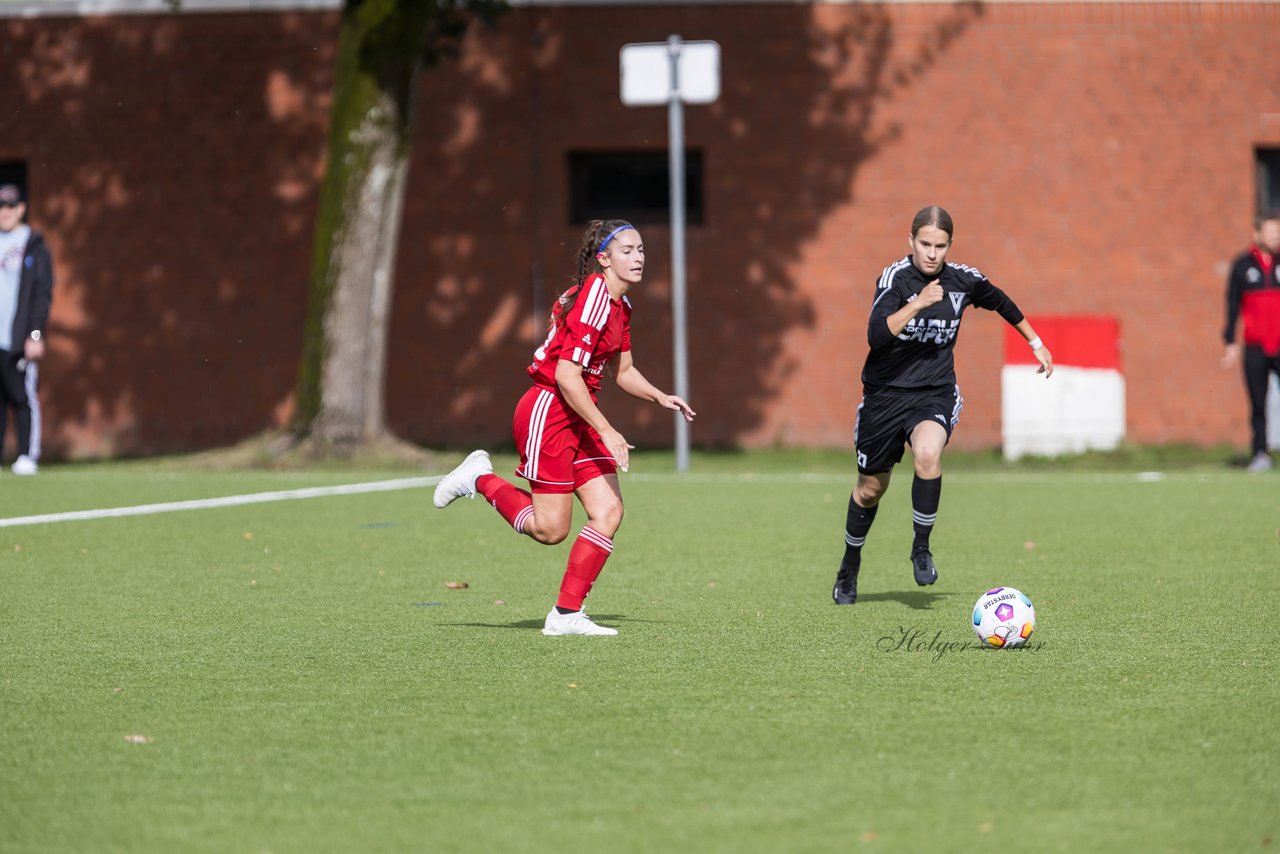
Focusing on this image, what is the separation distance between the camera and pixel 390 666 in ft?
22.6

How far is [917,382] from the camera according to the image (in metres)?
8.63

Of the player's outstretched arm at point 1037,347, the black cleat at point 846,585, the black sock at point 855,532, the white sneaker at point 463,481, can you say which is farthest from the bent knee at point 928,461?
the white sneaker at point 463,481

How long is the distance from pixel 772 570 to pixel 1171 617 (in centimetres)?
248

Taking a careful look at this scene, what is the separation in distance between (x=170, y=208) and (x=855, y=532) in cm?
1355

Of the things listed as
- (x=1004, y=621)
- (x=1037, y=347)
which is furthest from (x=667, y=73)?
(x=1004, y=621)

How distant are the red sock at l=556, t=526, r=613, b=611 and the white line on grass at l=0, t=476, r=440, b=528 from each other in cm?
571

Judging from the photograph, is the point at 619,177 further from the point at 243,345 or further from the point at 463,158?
the point at 243,345

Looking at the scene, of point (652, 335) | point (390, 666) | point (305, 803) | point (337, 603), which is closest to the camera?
point (305, 803)

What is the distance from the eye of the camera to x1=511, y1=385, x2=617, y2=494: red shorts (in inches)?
302

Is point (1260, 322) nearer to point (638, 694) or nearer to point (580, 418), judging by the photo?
point (580, 418)

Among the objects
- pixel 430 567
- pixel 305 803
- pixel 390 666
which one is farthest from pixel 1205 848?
pixel 430 567

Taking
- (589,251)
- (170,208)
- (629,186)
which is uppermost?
(629,186)

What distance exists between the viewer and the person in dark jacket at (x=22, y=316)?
16.2 metres

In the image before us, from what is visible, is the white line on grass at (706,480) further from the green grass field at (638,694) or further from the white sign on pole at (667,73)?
the white sign on pole at (667,73)
